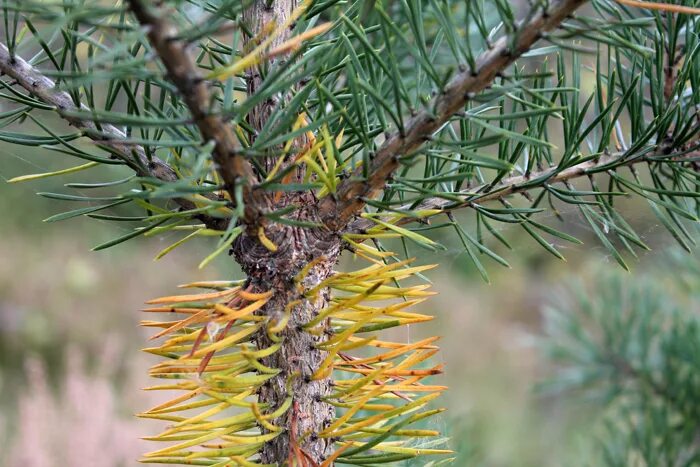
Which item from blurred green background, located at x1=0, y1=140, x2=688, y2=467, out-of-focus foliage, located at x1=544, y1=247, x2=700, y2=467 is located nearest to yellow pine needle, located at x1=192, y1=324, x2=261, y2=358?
out-of-focus foliage, located at x1=544, y1=247, x2=700, y2=467

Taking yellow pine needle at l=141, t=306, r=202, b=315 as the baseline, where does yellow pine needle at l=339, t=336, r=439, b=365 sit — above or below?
below

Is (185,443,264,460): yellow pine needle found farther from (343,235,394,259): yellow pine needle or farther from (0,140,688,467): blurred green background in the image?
(0,140,688,467): blurred green background

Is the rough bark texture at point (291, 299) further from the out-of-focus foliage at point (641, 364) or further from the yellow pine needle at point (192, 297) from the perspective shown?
the out-of-focus foliage at point (641, 364)

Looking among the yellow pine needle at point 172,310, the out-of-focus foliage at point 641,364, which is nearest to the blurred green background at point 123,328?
the out-of-focus foliage at point 641,364

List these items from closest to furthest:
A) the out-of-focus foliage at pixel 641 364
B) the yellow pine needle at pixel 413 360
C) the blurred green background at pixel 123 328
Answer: the yellow pine needle at pixel 413 360 → the out-of-focus foliage at pixel 641 364 → the blurred green background at pixel 123 328

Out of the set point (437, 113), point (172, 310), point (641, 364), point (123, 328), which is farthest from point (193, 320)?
point (123, 328)

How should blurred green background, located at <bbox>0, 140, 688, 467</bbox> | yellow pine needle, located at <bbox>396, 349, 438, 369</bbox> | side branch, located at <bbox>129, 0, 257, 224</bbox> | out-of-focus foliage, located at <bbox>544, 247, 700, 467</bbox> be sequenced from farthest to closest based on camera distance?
blurred green background, located at <bbox>0, 140, 688, 467</bbox>
out-of-focus foliage, located at <bbox>544, 247, 700, 467</bbox>
yellow pine needle, located at <bbox>396, 349, 438, 369</bbox>
side branch, located at <bbox>129, 0, 257, 224</bbox>

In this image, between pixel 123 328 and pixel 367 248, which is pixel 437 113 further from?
pixel 123 328
